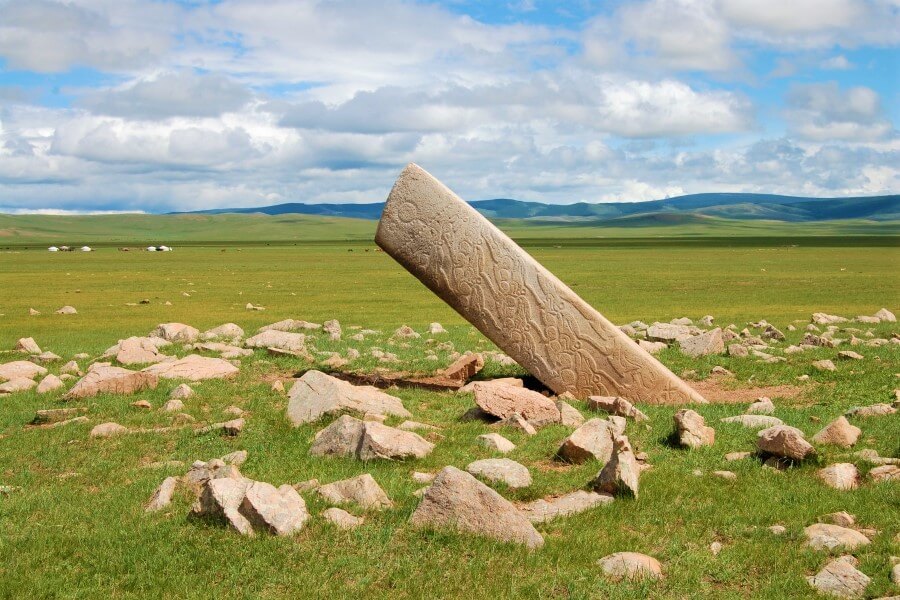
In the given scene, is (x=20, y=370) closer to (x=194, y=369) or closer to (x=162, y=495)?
(x=194, y=369)

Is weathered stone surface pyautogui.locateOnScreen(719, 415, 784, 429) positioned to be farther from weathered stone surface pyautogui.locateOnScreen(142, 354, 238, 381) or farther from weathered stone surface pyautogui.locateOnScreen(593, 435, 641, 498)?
weathered stone surface pyautogui.locateOnScreen(142, 354, 238, 381)

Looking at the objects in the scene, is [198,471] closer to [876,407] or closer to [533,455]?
[533,455]

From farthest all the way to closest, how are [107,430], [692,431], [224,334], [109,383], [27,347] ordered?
[224,334], [27,347], [109,383], [107,430], [692,431]

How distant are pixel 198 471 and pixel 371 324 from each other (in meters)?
17.4

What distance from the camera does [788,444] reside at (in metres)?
9.04

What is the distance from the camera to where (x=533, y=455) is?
31.2 feet

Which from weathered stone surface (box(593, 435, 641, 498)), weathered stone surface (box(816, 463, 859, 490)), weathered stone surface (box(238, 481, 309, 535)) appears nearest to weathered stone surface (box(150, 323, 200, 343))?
weathered stone surface (box(238, 481, 309, 535))

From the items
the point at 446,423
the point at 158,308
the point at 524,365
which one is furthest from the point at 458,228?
the point at 158,308

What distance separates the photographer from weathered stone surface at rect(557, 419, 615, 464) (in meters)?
9.23

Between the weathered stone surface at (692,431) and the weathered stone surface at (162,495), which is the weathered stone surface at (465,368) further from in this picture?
the weathered stone surface at (162,495)

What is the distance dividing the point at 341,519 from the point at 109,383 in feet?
22.6

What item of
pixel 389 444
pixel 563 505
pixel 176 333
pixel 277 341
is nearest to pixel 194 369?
pixel 277 341

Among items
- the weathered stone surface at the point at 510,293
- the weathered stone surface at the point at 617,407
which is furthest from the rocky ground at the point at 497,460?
the weathered stone surface at the point at 510,293

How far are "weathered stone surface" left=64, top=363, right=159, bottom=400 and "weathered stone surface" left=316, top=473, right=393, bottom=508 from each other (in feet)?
20.0
